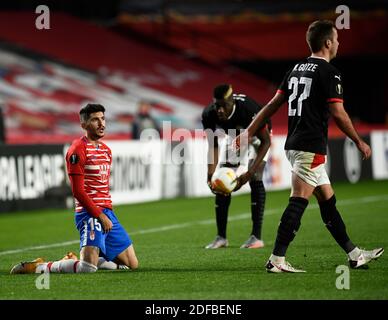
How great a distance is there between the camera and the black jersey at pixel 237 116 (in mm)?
11477

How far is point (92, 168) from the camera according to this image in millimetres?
9539

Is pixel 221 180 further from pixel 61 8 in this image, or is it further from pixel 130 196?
pixel 61 8

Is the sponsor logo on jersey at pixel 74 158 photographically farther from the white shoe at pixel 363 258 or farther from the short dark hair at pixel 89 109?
the white shoe at pixel 363 258

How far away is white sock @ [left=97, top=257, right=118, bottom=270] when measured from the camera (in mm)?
9781

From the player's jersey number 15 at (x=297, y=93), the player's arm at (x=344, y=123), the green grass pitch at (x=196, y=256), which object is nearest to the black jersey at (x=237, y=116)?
the green grass pitch at (x=196, y=256)

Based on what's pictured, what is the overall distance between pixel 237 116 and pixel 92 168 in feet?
8.11

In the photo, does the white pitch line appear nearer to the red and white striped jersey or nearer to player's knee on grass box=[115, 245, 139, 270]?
player's knee on grass box=[115, 245, 139, 270]

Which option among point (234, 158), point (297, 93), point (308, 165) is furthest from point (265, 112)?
point (234, 158)

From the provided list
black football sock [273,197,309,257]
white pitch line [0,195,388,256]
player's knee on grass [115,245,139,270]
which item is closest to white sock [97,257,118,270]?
player's knee on grass [115,245,139,270]

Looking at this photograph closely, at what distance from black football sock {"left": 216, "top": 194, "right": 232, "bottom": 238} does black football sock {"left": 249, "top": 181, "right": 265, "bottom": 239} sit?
0.31 m

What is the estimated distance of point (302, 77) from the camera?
350 inches

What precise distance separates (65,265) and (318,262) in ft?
7.90

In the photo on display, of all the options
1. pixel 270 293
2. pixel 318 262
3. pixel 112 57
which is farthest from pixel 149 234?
pixel 112 57
